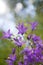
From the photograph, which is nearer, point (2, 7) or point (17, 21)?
point (17, 21)

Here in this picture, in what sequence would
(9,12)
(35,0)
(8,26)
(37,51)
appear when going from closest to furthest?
(37,51)
(8,26)
(9,12)
(35,0)

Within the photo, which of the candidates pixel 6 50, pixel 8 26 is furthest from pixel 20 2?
pixel 6 50

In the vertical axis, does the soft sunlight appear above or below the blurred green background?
above

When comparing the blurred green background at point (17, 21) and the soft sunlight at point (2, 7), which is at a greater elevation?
the soft sunlight at point (2, 7)

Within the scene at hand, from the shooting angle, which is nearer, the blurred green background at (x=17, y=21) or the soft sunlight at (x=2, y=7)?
the blurred green background at (x=17, y=21)

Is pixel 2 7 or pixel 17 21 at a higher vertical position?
pixel 2 7

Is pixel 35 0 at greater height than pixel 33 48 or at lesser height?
greater

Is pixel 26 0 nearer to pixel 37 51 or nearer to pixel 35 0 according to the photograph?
pixel 35 0

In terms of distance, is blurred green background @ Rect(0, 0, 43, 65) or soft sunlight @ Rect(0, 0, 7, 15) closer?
blurred green background @ Rect(0, 0, 43, 65)

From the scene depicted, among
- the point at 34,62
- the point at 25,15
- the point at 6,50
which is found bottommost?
the point at 34,62

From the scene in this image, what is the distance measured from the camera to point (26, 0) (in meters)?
2.39

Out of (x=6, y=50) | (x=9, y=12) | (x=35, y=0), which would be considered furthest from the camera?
(x=35, y=0)

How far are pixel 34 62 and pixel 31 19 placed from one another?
1.04 meters

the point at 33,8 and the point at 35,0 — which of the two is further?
the point at 35,0
